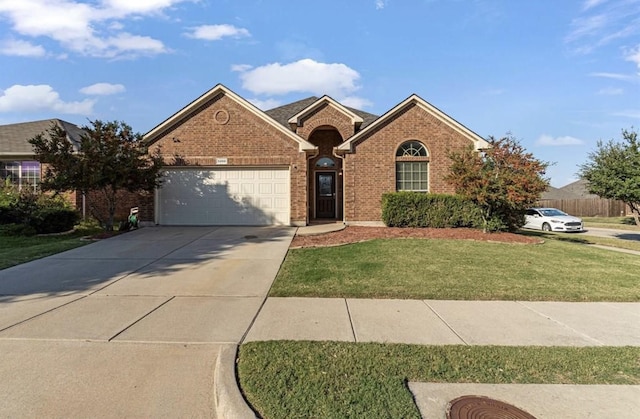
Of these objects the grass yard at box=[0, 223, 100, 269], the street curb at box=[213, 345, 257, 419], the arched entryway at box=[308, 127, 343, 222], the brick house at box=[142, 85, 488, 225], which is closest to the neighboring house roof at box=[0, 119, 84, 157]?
the grass yard at box=[0, 223, 100, 269]

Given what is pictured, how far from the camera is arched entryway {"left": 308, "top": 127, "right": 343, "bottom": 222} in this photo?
18.1 metres

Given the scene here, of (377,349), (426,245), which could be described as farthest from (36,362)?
(426,245)

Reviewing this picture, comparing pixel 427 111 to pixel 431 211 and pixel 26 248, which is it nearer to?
pixel 431 211

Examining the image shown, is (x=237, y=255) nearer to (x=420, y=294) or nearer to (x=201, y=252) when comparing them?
(x=201, y=252)

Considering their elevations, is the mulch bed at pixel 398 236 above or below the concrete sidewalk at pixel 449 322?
above

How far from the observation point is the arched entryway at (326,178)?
18.1 metres

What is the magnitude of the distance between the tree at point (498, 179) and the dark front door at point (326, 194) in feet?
21.9

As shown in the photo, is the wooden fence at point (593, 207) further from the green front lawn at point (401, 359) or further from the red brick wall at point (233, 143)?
the green front lawn at point (401, 359)

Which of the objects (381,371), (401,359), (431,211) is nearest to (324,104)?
(431,211)

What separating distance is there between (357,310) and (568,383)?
8.72 feet

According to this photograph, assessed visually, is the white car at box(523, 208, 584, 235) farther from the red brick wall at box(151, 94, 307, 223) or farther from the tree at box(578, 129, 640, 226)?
the red brick wall at box(151, 94, 307, 223)

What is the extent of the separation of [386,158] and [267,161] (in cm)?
507

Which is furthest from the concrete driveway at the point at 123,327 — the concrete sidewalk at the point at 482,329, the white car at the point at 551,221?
the white car at the point at 551,221

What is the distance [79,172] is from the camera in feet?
38.3
